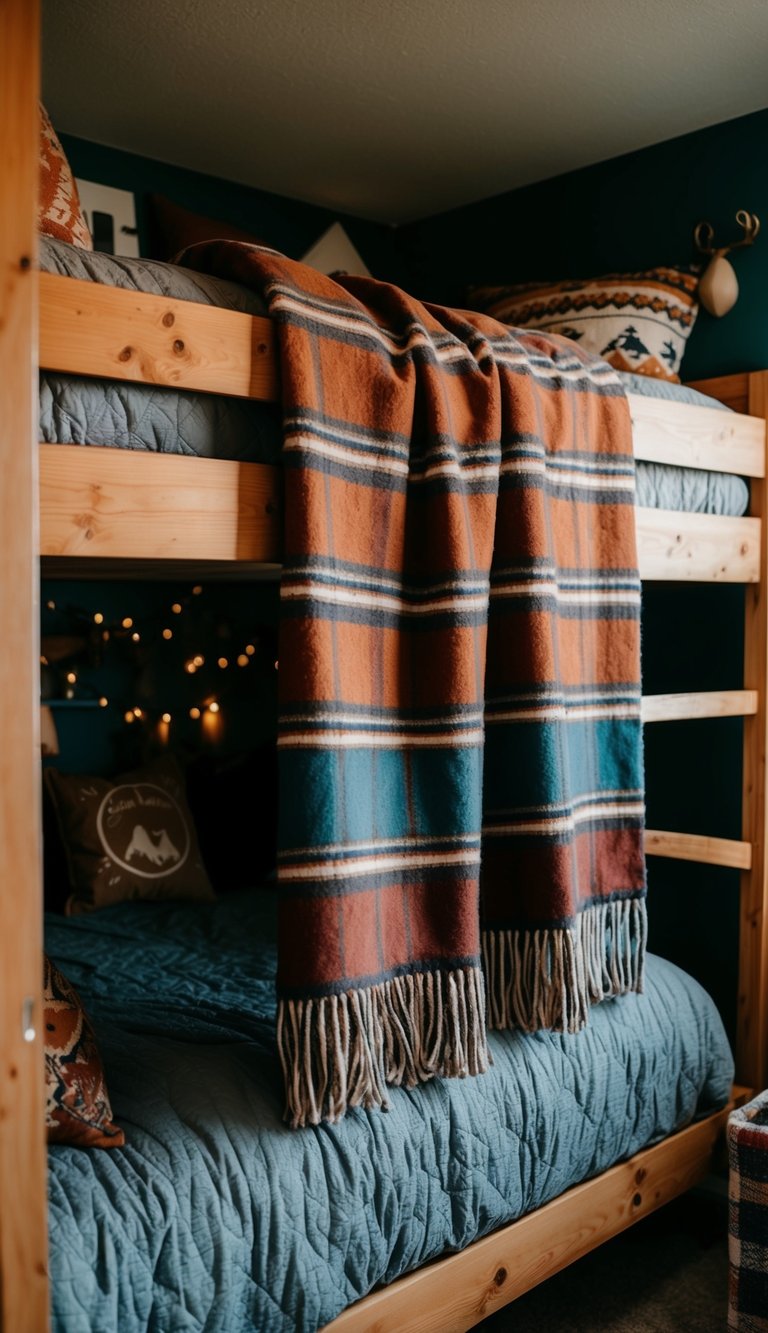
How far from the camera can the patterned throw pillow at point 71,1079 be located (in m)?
1.45

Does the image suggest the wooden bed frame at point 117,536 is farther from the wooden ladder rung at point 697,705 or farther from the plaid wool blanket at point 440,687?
the plaid wool blanket at point 440,687

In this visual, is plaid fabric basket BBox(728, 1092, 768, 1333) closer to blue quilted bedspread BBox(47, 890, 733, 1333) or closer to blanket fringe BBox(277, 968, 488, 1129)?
blue quilted bedspread BBox(47, 890, 733, 1333)

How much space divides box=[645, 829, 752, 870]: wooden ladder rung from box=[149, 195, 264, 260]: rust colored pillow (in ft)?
4.97

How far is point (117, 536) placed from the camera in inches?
56.1

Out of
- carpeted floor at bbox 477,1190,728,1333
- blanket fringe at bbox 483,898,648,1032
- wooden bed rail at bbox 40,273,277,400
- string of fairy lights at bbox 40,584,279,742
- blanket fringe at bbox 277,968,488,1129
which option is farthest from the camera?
string of fairy lights at bbox 40,584,279,742

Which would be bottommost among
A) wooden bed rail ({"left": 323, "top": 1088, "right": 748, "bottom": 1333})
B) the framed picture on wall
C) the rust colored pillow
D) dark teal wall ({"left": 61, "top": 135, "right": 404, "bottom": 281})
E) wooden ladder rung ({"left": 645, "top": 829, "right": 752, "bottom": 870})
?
wooden bed rail ({"left": 323, "top": 1088, "right": 748, "bottom": 1333})

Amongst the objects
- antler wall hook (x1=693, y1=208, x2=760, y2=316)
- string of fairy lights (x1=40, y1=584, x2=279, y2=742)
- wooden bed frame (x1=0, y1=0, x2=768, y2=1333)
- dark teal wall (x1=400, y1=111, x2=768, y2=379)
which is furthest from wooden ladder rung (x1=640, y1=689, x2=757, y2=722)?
string of fairy lights (x1=40, y1=584, x2=279, y2=742)

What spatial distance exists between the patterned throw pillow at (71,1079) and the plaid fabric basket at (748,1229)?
41.0 inches

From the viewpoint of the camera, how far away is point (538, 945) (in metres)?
1.86

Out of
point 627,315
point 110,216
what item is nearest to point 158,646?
point 110,216

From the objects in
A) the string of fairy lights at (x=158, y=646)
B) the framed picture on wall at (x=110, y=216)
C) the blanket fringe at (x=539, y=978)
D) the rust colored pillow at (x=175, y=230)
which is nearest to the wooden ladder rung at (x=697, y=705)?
the blanket fringe at (x=539, y=978)

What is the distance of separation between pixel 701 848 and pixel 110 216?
2.08 m

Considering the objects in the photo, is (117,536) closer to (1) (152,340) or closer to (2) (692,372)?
(1) (152,340)

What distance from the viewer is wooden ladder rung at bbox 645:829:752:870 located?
2576 mm
